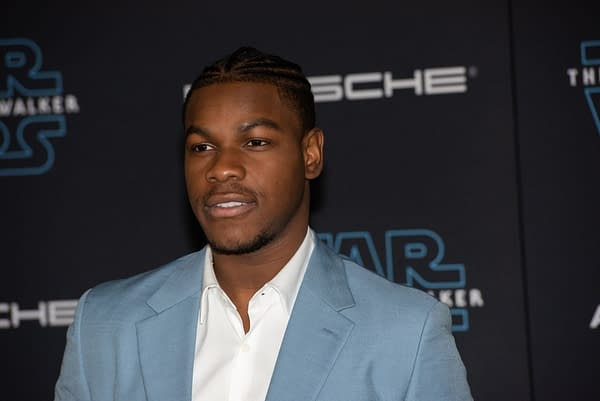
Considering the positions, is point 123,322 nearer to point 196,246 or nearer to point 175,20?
point 196,246

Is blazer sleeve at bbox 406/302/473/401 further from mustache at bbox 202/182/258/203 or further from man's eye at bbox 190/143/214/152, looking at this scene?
man's eye at bbox 190/143/214/152

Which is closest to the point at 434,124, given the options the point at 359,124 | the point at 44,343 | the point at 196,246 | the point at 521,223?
the point at 359,124

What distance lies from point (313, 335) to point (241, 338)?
0.19 metres

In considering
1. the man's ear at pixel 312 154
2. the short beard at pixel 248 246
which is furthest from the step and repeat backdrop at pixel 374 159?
the short beard at pixel 248 246

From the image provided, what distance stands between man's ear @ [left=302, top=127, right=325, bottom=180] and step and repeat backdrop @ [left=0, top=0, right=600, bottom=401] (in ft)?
4.57

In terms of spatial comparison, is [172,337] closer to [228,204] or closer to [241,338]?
[241,338]

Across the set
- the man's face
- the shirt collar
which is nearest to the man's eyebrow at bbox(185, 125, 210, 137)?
the man's face

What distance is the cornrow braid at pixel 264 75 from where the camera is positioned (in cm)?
198

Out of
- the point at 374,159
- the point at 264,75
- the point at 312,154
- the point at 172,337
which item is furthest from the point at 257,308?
the point at 374,159

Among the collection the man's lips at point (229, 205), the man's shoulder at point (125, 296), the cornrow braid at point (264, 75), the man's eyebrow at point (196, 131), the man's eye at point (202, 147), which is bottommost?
the man's shoulder at point (125, 296)

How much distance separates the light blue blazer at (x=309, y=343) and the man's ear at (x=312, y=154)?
21cm

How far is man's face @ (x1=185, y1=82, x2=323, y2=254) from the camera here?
1.87 metres

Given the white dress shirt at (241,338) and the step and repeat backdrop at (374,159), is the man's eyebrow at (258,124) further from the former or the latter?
the step and repeat backdrop at (374,159)

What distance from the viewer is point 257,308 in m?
1.98
